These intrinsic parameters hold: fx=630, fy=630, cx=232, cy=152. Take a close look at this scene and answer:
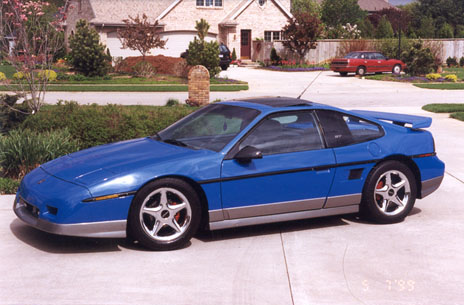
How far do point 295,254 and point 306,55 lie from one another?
142 ft

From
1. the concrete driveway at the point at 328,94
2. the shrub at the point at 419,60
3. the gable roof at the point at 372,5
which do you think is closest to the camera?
the concrete driveway at the point at 328,94

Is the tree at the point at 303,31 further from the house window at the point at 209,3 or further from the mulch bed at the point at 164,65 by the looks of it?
the mulch bed at the point at 164,65

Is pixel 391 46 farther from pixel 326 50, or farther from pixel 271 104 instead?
pixel 271 104

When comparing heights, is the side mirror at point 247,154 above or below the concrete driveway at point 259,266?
above

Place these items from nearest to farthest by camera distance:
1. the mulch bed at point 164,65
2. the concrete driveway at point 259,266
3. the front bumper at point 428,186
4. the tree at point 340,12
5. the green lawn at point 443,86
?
1. the concrete driveway at point 259,266
2. the front bumper at point 428,186
3. the green lawn at point 443,86
4. the mulch bed at point 164,65
5. the tree at point 340,12

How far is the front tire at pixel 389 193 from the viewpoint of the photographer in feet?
22.1

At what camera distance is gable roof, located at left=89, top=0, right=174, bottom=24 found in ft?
144

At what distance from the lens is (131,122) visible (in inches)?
391

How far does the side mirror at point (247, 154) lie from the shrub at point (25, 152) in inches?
150

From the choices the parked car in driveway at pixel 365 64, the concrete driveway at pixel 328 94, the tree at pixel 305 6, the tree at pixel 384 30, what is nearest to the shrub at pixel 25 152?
the concrete driveway at pixel 328 94

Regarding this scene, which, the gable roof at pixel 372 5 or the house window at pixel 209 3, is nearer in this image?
the house window at pixel 209 3

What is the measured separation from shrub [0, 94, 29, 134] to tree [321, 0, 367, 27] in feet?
220

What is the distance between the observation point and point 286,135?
6.49m

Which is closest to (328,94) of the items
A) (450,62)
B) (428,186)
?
(428,186)
